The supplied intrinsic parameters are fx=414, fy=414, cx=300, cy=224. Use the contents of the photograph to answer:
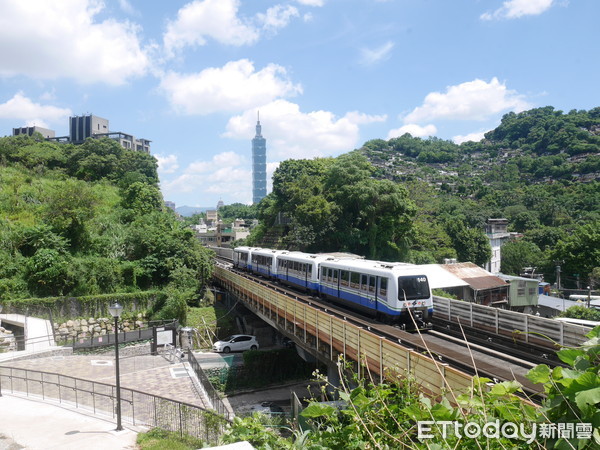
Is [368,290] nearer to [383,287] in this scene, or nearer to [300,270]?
[383,287]

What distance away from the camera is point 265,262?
34938mm

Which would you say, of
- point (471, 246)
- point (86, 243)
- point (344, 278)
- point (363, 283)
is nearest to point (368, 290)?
point (363, 283)

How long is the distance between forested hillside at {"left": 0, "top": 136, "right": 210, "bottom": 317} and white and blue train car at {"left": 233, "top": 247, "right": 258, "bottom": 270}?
4.17 metres

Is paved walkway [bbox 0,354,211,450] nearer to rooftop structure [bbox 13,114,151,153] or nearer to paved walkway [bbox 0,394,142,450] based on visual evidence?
paved walkway [bbox 0,394,142,450]

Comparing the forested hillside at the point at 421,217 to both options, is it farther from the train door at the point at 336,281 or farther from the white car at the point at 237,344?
the train door at the point at 336,281

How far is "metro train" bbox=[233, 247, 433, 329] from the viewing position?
54.5 ft

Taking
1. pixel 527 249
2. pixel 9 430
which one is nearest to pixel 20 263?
pixel 9 430

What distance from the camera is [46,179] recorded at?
4769cm

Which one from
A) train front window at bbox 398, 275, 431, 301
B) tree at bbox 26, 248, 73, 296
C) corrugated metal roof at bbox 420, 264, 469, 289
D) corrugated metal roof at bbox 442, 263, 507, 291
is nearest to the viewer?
train front window at bbox 398, 275, 431, 301

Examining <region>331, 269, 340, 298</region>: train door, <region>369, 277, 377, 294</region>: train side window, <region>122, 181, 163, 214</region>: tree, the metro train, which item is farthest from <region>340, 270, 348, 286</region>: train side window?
<region>122, 181, 163, 214</region>: tree

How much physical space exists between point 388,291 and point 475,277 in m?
14.7

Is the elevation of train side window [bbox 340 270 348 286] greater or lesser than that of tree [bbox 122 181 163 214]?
lesser

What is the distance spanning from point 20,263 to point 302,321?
23.5 m

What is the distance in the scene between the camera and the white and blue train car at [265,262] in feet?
107
